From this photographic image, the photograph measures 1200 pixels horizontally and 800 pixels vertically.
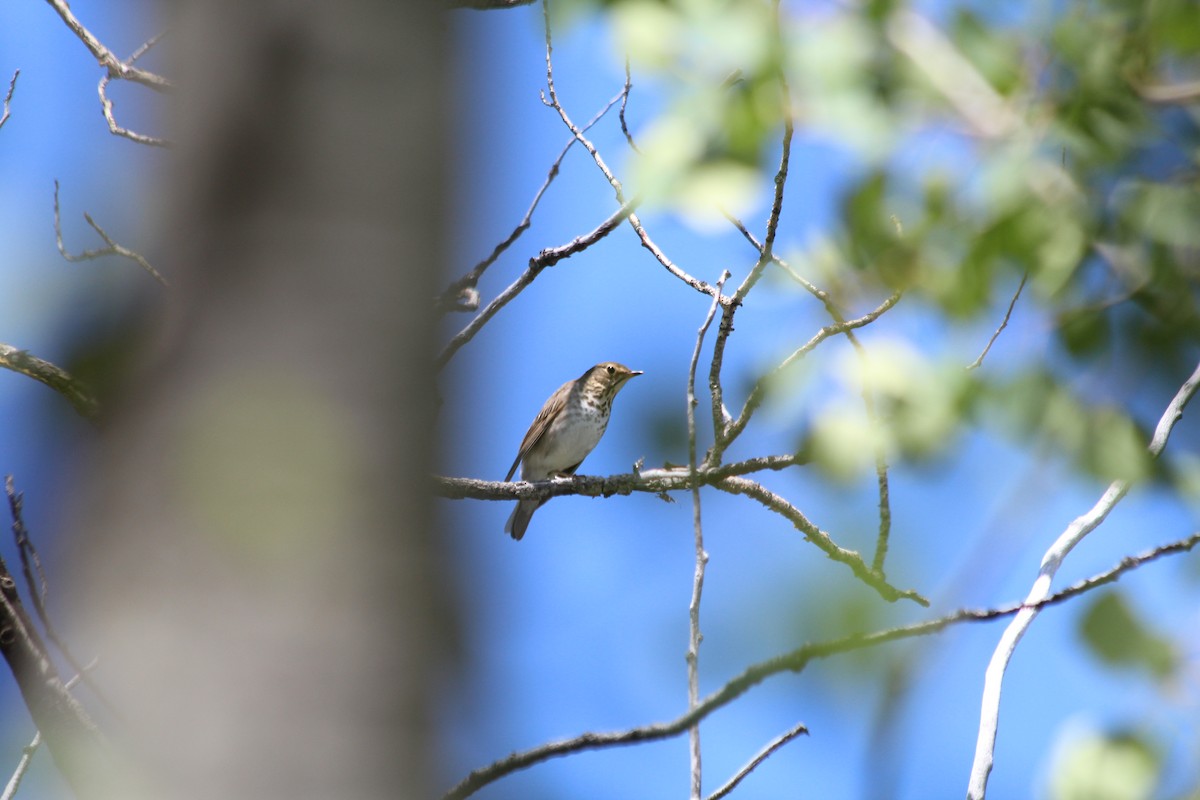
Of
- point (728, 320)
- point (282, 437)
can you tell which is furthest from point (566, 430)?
point (282, 437)

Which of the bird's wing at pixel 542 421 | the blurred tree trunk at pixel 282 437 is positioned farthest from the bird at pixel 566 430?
the blurred tree trunk at pixel 282 437

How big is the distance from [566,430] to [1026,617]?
6619 millimetres

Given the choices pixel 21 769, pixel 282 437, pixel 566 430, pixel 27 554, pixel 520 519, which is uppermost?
pixel 566 430

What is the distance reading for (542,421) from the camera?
9.79m

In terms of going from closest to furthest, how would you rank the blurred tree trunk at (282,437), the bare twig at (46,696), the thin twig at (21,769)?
1. the blurred tree trunk at (282,437)
2. the bare twig at (46,696)
3. the thin twig at (21,769)

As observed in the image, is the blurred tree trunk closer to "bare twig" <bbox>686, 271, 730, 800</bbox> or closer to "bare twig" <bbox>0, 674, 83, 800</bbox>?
"bare twig" <bbox>686, 271, 730, 800</bbox>

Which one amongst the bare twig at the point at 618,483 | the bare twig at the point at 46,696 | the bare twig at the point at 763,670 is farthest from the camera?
the bare twig at the point at 618,483

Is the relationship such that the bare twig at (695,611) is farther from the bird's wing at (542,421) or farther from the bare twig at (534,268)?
the bird's wing at (542,421)

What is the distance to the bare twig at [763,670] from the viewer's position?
185 centimetres

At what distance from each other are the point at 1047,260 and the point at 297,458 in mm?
1134

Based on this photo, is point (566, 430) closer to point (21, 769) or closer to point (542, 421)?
point (542, 421)

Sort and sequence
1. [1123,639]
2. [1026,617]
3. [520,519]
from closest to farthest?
[1123,639] → [1026,617] → [520,519]

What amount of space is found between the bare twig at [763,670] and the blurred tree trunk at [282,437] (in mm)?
979

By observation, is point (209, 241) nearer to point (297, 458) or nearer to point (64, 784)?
point (297, 458)
